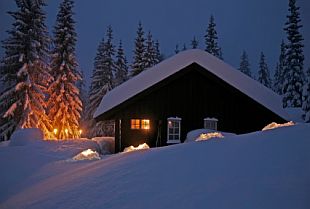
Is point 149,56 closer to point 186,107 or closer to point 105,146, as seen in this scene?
point 105,146

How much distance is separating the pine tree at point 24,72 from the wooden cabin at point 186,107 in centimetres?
763

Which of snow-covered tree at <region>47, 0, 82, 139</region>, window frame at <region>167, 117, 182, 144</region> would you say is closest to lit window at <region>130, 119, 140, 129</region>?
window frame at <region>167, 117, 182, 144</region>

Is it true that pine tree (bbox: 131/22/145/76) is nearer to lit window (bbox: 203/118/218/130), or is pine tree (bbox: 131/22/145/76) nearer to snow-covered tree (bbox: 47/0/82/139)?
snow-covered tree (bbox: 47/0/82/139)

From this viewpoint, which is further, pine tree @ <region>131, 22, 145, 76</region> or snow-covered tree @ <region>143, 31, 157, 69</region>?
snow-covered tree @ <region>143, 31, 157, 69</region>

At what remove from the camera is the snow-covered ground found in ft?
12.6

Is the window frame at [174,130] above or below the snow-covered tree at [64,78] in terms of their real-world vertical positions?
below

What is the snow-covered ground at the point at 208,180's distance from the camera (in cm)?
385

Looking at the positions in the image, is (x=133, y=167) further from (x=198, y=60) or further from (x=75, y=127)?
(x=75, y=127)

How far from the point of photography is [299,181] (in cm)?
396

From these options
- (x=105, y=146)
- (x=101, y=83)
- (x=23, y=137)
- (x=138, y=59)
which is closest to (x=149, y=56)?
(x=138, y=59)

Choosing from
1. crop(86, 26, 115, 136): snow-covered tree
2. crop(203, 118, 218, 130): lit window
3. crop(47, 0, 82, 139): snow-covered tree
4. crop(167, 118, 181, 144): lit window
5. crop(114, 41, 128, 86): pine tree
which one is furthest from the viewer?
crop(114, 41, 128, 86): pine tree

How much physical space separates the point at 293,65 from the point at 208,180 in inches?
1249

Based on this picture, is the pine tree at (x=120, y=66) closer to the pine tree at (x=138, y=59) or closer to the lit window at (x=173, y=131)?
the pine tree at (x=138, y=59)

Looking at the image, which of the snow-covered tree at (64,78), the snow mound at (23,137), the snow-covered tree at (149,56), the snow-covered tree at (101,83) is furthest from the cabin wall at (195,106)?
the snow-covered tree at (101,83)
